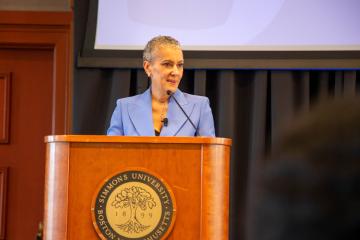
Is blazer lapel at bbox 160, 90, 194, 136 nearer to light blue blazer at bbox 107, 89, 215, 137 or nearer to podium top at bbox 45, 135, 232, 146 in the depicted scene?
light blue blazer at bbox 107, 89, 215, 137

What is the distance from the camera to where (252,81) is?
11.7 ft

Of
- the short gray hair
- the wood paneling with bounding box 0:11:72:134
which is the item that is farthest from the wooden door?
the short gray hair

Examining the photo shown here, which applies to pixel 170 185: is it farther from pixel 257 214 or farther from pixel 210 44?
pixel 210 44

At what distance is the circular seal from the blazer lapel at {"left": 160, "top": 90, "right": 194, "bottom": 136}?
1.38 feet

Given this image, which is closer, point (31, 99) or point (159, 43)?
point (159, 43)


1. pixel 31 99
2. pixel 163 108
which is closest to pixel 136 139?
pixel 163 108

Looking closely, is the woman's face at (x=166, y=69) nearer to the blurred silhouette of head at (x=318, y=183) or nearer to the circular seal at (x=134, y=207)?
the circular seal at (x=134, y=207)

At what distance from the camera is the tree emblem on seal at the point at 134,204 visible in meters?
1.60

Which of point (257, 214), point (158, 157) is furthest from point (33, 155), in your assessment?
point (257, 214)

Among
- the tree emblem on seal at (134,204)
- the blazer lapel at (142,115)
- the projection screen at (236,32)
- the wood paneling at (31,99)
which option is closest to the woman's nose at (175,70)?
the blazer lapel at (142,115)

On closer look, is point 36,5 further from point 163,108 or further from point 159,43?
point 163,108

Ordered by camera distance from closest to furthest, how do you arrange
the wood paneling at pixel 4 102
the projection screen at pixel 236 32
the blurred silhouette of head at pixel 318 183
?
the blurred silhouette of head at pixel 318 183
the projection screen at pixel 236 32
the wood paneling at pixel 4 102

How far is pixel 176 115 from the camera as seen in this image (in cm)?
208

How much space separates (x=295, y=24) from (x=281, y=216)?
3070 millimetres
